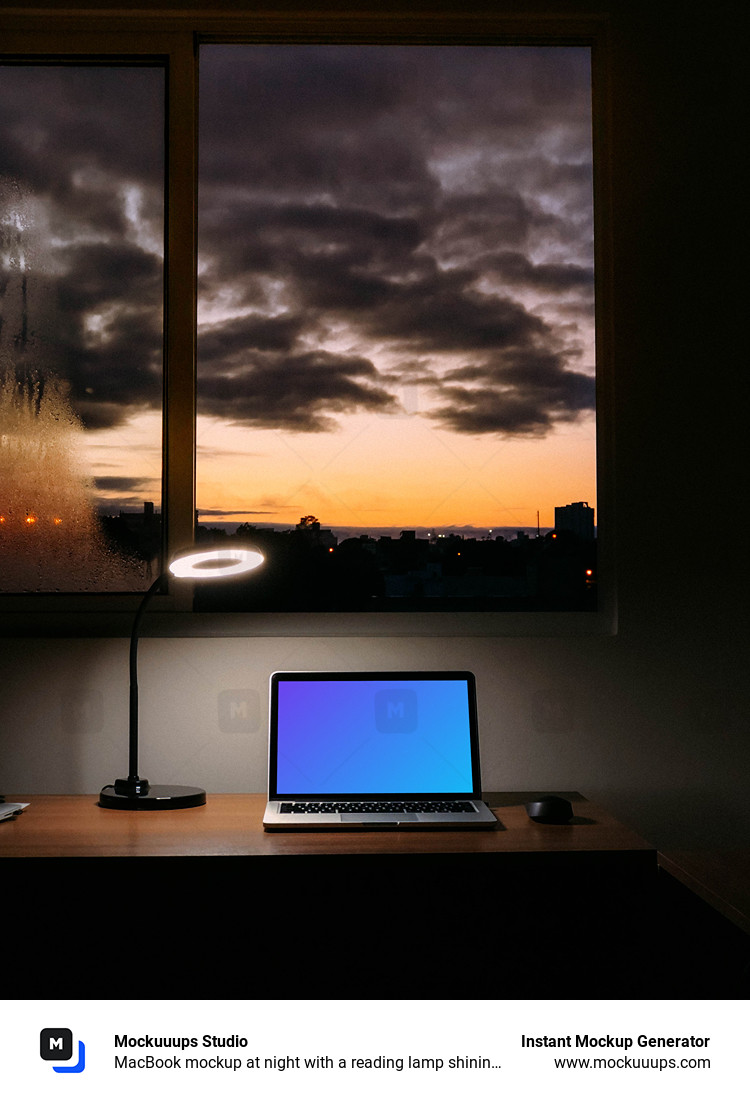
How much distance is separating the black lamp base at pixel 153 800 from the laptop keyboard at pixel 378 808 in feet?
0.67

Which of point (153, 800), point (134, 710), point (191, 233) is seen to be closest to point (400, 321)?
point (191, 233)

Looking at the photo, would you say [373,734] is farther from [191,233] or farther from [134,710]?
[191,233]

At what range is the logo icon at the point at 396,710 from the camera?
176 centimetres

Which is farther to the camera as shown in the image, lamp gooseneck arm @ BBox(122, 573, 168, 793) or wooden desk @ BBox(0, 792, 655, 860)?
lamp gooseneck arm @ BBox(122, 573, 168, 793)

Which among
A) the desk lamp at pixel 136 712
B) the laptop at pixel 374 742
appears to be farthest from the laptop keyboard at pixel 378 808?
the desk lamp at pixel 136 712

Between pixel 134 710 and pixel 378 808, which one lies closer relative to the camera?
pixel 378 808

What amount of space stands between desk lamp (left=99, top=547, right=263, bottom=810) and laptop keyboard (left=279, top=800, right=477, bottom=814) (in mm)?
238

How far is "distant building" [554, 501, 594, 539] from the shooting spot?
210 centimetres

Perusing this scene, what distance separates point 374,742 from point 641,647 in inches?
28.1

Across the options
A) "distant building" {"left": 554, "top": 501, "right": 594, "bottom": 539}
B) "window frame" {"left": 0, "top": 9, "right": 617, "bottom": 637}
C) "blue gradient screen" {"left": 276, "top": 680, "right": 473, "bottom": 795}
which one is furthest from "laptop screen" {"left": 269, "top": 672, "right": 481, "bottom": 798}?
"distant building" {"left": 554, "top": 501, "right": 594, "bottom": 539}

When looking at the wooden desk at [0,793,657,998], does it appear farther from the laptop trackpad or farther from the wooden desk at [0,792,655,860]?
the laptop trackpad

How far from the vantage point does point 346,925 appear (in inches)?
56.3
